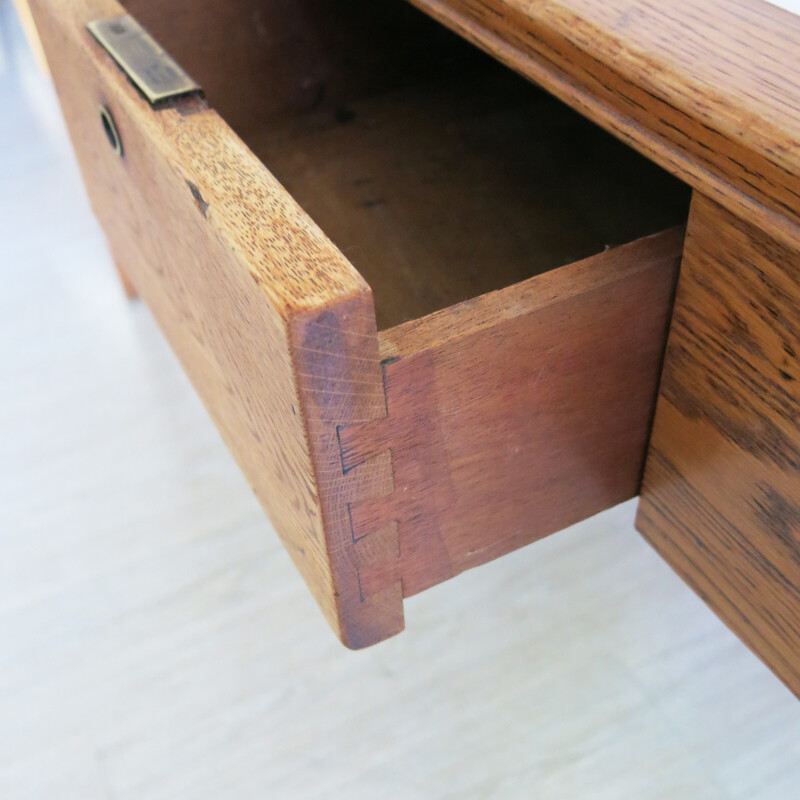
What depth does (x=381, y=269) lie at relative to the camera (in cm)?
56

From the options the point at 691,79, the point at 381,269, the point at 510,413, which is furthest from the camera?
the point at 381,269

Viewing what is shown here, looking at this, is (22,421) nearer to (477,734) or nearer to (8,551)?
(8,551)

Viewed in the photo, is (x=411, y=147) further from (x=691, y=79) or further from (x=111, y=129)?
(x=691, y=79)

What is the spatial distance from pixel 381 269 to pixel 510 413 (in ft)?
0.59

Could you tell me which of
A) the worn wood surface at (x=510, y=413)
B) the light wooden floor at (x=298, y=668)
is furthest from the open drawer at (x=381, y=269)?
the light wooden floor at (x=298, y=668)

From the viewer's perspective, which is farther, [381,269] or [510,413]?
[381,269]

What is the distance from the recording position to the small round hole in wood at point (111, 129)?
484mm

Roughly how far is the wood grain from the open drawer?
0.02 meters

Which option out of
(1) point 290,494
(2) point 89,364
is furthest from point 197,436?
(1) point 290,494

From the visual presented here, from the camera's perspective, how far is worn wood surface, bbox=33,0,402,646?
0.32 meters

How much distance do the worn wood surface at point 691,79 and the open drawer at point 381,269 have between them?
8 cm

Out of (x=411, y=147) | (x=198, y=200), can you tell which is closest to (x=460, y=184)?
(x=411, y=147)

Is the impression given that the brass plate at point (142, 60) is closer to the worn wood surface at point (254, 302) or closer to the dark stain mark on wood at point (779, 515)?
the worn wood surface at point (254, 302)

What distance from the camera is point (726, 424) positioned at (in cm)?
41
